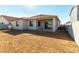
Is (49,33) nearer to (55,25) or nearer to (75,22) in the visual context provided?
(55,25)

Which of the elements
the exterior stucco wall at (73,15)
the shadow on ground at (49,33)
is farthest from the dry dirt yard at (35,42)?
the exterior stucco wall at (73,15)

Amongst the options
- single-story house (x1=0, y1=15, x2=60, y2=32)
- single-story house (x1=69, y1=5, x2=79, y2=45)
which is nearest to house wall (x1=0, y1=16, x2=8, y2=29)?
single-story house (x1=0, y1=15, x2=60, y2=32)

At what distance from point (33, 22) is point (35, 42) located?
0.33 meters

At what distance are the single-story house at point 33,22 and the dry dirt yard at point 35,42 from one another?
0.08 metres

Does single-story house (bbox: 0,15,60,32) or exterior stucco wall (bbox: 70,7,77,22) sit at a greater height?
exterior stucco wall (bbox: 70,7,77,22)

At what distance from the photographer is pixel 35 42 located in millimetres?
2742

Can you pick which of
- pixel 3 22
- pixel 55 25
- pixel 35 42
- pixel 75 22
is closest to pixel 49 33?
pixel 55 25

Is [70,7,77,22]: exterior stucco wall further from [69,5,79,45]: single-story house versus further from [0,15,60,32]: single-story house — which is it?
[0,15,60,32]: single-story house

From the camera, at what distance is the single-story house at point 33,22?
2.74 metres

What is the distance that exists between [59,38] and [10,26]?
82 centimetres

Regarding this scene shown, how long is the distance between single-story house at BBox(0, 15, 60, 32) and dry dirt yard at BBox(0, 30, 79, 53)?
0.08m

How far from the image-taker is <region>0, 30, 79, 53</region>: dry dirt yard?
8.79 feet
